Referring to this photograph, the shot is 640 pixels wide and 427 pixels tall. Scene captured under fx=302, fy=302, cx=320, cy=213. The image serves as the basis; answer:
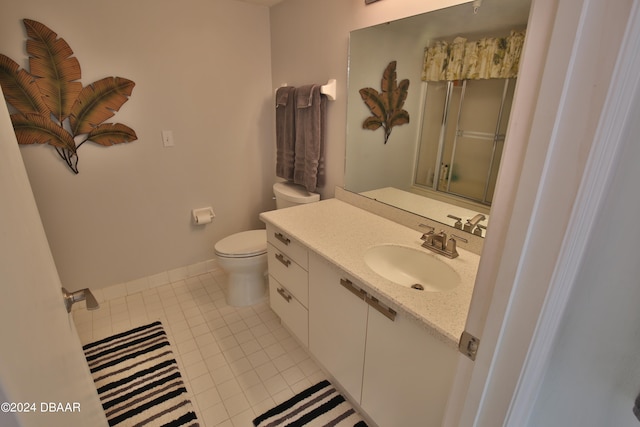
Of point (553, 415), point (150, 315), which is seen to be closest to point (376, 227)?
point (553, 415)

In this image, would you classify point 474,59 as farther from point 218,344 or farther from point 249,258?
point 218,344

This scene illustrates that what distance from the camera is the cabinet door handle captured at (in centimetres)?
106

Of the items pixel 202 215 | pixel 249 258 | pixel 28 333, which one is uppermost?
pixel 28 333

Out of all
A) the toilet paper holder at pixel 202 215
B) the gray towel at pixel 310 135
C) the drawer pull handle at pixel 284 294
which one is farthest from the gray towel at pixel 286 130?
the drawer pull handle at pixel 284 294

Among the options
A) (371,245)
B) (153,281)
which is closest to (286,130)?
(371,245)

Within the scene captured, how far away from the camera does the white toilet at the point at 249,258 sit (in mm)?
2084

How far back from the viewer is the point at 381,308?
3.60ft

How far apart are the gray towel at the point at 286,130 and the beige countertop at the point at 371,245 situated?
1.68 ft

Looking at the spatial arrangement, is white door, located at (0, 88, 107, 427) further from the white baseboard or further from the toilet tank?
the white baseboard

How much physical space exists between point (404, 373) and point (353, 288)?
1.14 ft

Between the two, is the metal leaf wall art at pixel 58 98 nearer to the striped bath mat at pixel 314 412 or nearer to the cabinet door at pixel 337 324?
the cabinet door at pixel 337 324

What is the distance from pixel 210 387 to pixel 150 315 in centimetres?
85

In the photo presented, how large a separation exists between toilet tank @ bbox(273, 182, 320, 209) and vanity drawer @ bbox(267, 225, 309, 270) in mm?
415

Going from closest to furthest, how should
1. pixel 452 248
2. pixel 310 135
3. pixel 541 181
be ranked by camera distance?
pixel 541 181
pixel 452 248
pixel 310 135
